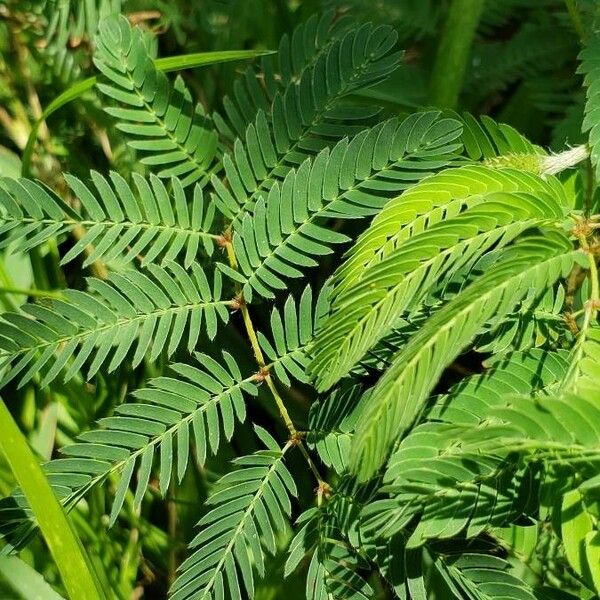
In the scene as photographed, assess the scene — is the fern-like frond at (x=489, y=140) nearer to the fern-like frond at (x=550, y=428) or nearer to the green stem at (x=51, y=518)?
the fern-like frond at (x=550, y=428)

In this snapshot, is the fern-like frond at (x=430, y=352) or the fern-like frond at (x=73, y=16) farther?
the fern-like frond at (x=73, y=16)

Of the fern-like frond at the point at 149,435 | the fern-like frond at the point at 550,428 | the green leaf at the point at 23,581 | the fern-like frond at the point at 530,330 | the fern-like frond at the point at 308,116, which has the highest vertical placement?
the fern-like frond at the point at 308,116

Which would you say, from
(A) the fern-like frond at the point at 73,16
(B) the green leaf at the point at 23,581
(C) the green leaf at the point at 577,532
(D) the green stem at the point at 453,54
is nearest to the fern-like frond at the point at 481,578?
(C) the green leaf at the point at 577,532

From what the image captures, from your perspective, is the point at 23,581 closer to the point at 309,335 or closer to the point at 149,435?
the point at 149,435

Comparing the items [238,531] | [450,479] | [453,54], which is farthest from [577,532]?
[453,54]

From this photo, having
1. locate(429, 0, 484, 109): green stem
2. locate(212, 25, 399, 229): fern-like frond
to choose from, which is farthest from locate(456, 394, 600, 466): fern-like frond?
locate(429, 0, 484, 109): green stem

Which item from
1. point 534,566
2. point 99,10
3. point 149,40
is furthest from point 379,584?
point 99,10
